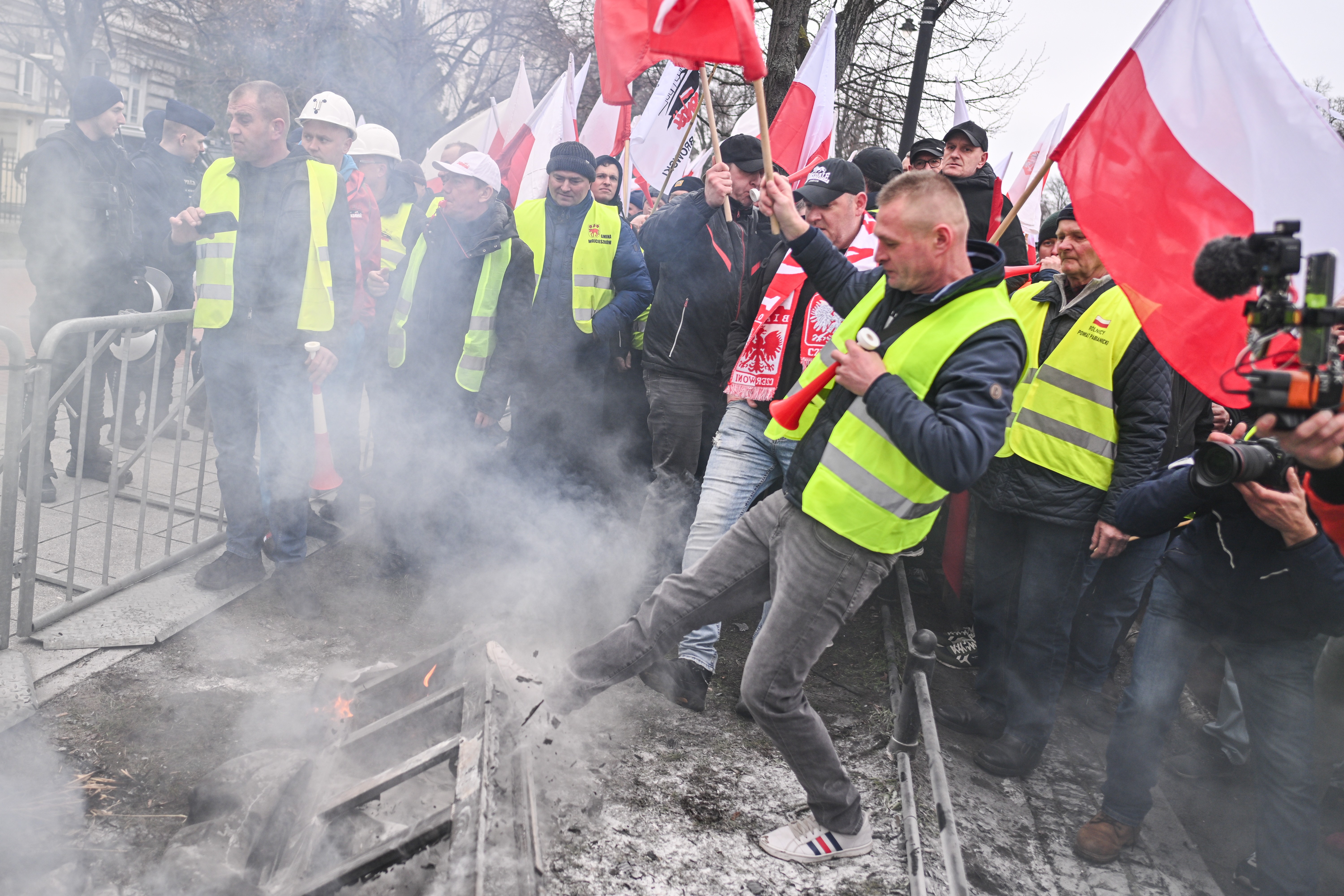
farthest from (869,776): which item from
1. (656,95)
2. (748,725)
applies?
(656,95)

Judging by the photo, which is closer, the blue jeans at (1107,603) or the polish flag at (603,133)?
the blue jeans at (1107,603)

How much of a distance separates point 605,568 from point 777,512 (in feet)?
7.10

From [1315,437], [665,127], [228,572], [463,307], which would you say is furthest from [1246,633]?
[665,127]

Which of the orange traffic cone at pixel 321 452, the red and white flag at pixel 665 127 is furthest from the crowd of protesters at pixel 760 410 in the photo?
the red and white flag at pixel 665 127

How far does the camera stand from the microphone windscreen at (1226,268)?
75.1 inches

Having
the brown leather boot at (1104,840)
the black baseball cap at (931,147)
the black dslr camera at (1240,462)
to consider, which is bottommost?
the brown leather boot at (1104,840)

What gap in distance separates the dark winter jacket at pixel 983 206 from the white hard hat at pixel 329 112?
11.9 feet

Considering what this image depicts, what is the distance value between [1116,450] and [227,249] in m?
4.00

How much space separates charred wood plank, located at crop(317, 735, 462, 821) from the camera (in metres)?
2.60

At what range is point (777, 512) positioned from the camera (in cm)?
294

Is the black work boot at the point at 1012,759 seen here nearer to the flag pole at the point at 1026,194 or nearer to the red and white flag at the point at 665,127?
the flag pole at the point at 1026,194

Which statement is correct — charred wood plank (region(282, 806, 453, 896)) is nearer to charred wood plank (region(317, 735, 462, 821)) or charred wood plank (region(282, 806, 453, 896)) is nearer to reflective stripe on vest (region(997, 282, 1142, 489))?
charred wood plank (region(317, 735, 462, 821))

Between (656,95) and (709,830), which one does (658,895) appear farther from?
(656,95)

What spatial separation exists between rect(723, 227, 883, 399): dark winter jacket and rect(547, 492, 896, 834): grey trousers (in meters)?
0.87
